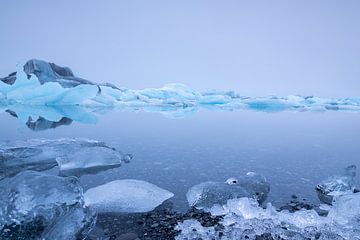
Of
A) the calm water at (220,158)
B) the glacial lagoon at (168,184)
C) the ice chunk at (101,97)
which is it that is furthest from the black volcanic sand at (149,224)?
the ice chunk at (101,97)

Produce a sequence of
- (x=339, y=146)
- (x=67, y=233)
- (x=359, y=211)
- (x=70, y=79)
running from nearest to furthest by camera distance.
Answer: (x=67, y=233), (x=359, y=211), (x=339, y=146), (x=70, y=79)

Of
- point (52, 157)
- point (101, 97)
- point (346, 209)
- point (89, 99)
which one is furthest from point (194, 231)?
point (89, 99)

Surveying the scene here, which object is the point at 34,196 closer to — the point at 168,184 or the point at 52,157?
the point at 168,184

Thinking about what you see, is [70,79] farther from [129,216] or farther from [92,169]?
[129,216]

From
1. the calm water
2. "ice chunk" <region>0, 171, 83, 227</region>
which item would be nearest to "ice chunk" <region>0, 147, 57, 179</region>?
the calm water

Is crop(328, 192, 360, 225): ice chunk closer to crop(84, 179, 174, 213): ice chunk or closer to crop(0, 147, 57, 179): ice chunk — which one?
crop(84, 179, 174, 213): ice chunk

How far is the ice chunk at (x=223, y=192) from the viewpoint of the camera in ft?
6.59

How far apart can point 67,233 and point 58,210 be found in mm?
136

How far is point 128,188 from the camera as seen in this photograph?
2131 millimetres

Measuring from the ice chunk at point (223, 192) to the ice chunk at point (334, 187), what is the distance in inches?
16.8

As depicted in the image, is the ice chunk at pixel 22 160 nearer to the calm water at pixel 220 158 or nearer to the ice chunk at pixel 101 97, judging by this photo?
the calm water at pixel 220 158

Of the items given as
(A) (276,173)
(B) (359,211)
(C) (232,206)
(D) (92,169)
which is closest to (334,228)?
(B) (359,211)

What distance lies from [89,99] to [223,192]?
12.8 m

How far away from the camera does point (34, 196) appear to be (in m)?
1.52
